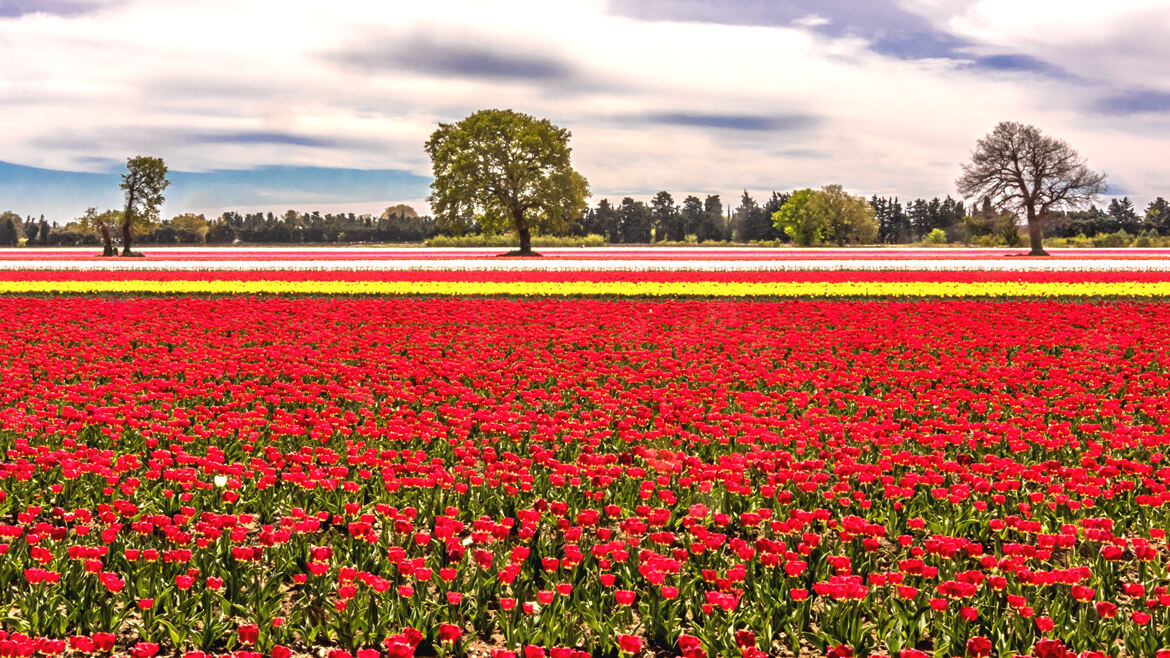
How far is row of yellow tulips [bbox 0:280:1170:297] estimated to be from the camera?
23.1 m

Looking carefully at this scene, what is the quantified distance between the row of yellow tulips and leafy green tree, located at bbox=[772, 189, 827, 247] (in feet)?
256

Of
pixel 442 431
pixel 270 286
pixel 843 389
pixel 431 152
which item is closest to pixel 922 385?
pixel 843 389

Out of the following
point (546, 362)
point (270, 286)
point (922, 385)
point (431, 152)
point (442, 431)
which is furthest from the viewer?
point (431, 152)

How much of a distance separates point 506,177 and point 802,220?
54.9 meters

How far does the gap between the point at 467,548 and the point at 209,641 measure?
66.8 inches

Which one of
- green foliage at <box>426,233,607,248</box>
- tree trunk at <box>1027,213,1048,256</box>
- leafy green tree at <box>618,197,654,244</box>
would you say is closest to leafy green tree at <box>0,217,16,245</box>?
green foliage at <box>426,233,607,248</box>

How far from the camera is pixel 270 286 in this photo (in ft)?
84.3

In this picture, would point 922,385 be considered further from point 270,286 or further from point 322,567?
point 270,286

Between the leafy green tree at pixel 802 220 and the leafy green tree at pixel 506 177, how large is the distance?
1840 inches

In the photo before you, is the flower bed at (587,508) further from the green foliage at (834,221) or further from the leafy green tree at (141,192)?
the green foliage at (834,221)

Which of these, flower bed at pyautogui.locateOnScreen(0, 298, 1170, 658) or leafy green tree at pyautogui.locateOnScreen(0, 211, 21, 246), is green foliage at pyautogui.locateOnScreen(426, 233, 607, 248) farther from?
flower bed at pyautogui.locateOnScreen(0, 298, 1170, 658)

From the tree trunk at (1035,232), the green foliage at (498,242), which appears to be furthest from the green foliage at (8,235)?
the tree trunk at (1035,232)

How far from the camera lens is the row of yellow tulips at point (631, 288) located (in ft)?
75.8

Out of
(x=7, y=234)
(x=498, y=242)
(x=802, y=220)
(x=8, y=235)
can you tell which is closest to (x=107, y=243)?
(x=498, y=242)
